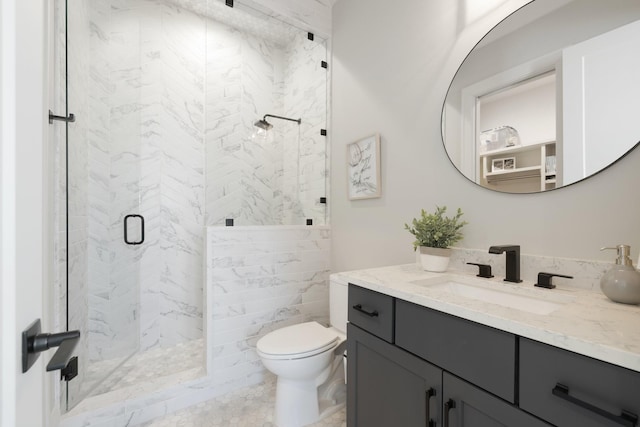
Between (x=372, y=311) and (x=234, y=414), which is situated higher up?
(x=372, y=311)

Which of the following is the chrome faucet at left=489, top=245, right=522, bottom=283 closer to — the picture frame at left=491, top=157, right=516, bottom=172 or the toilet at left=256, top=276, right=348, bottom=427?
the picture frame at left=491, top=157, right=516, bottom=172

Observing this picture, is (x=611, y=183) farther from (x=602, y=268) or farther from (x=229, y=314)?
(x=229, y=314)

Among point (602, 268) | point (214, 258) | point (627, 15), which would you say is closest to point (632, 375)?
point (602, 268)

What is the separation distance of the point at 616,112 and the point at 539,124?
0.23 m

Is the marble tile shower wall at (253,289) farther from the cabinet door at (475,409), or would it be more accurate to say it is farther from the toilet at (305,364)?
the cabinet door at (475,409)

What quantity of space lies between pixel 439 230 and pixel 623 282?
2.16 feet

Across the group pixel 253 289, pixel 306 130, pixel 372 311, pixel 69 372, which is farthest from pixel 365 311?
pixel 306 130

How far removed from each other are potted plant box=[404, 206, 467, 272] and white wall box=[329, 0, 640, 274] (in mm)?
90

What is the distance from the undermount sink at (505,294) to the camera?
1.00 m

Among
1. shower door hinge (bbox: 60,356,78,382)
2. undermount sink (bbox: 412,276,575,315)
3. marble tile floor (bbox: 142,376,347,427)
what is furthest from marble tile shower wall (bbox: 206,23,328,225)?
undermount sink (bbox: 412,276,575,315)

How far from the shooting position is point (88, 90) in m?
1.97

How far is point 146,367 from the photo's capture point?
6.99 ft

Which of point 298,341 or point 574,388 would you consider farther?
point 298,341

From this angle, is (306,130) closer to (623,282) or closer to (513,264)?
(513,264)
